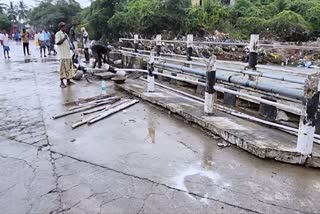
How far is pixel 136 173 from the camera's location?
3.77 meters

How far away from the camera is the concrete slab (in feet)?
13.3

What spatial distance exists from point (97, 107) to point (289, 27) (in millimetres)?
19424

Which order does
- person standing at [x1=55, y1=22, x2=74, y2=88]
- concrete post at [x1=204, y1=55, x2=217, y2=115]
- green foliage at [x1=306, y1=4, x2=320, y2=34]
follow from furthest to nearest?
green foliage at [x1=306, y1=4, x2=320, y2=34] < person standing at [x1=55, y1=22, x2=74, y2=88] < concrete post at [x1=204, y1=55, x2=217, y2=115]

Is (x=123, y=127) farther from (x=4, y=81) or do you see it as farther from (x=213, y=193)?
(x=4, y=81)

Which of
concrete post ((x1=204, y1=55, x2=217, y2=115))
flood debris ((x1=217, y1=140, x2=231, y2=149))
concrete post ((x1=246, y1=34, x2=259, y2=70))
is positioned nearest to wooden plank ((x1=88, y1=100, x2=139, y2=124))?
concrete post ((x1=204, y1=55, x2=217, y2=115))

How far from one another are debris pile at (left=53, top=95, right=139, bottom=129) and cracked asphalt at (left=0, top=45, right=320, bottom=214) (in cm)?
26

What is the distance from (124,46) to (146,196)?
13.9 metres

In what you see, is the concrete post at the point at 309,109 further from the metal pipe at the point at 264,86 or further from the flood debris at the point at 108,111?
the flood debris at the point at 108,111

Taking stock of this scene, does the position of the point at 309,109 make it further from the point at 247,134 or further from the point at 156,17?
the point at 156,17

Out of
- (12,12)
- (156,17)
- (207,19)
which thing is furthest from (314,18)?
(12,12)

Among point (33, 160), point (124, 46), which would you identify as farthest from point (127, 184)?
point (124, 46)

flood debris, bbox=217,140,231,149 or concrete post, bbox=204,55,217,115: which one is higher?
concrete post, bbox=204,55,217,115

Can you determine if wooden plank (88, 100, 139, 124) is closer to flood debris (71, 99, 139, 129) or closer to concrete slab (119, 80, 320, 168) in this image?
flood debris (71, 99, 139, 129)

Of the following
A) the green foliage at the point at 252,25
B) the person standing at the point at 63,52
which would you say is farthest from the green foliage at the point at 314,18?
the person standing at the point at 63,52
